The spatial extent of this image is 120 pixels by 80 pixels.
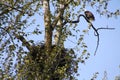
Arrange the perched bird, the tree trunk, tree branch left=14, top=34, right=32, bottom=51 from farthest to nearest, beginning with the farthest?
the perched bird
the tree trunk
tree branch left=14, top=34, right=32, bottom=51

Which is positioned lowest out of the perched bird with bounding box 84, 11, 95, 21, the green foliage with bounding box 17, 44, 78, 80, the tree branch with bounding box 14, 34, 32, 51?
the green foliage with bounding box 17, 44, 78, 80

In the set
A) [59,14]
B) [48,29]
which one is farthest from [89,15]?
[48,29]

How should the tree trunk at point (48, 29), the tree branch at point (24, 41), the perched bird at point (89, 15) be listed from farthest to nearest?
the perched bird at point (89, 15), the tree trunk at point (48, 29), the tree branch at point (24, 41)

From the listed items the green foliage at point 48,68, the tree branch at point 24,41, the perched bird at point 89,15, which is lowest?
the green foliage at point 48,68

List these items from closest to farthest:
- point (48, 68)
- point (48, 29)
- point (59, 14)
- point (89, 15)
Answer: point (48, 68), point (48, 29), point (59, 14), point (89, 15)

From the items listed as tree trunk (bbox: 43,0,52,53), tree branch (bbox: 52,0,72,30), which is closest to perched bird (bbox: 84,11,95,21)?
tree branch (bbox: 52,0,72,30)

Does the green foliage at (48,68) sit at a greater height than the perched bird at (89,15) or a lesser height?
lesser

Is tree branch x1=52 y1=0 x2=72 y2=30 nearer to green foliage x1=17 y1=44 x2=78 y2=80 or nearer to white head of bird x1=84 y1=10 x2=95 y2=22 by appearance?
white head of bird x1=84 y1=10 x2=95 y2=22

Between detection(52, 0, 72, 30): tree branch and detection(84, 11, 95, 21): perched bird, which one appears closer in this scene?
detection(52, 0, 72, 30): tree branch

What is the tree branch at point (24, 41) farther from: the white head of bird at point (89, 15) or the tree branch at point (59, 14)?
the white head of bird at point (89, 15)

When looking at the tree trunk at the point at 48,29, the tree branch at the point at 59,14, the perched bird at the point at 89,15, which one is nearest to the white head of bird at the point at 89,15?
the perched bird at the point at 89,15

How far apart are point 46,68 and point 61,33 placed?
4.61 feet

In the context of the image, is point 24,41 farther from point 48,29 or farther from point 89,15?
point 89,15

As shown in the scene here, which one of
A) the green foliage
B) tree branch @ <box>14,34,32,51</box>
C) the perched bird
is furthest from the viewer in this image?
the perched bird
